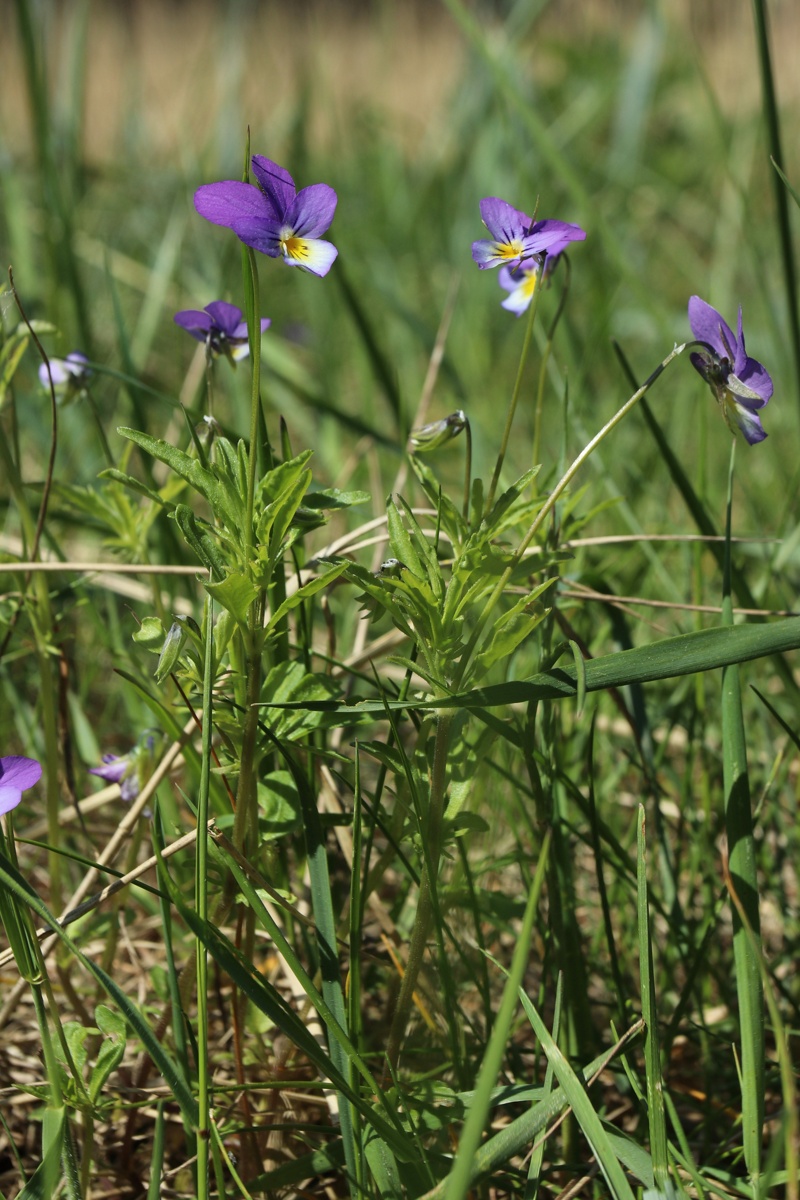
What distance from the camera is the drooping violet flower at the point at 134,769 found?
99 cm

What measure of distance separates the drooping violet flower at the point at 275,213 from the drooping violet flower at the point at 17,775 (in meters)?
0.38

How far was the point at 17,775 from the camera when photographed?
2.50ft

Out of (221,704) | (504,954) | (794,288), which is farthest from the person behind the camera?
(794,288)

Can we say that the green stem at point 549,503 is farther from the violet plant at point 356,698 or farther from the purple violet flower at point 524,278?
the purple violet flower at point 524,278

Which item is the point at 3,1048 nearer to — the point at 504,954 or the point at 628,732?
the point at 504,954

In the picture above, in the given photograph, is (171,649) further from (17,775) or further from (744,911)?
(744,911)

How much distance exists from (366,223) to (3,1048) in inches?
110

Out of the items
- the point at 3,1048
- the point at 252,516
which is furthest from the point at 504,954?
the point at 252,516

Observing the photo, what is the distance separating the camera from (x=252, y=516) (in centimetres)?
74

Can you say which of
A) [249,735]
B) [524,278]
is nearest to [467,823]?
[249,735]

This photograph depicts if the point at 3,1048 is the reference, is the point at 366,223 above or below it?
above

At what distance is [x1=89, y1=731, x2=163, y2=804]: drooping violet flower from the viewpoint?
99 centimetres

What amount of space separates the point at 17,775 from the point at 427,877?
0.96 ft

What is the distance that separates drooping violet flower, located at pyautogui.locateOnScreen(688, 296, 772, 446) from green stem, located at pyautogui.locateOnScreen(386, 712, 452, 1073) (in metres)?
0.30
